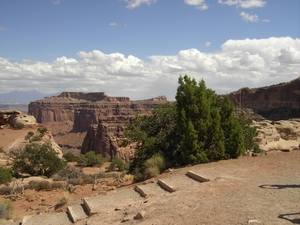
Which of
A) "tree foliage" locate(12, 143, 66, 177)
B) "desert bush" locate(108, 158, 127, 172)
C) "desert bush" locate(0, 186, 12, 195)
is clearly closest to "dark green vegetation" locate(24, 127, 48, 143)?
"desert bush" locate(108, 158, 127, 172)

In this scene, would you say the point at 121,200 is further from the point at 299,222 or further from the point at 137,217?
the point at 299,222

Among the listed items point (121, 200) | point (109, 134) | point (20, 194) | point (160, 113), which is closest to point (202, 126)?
point (160, 113)

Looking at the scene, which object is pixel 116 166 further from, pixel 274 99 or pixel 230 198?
pixel 274 99

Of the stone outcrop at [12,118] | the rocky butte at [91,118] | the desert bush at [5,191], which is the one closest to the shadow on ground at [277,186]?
the desert bush at [5,191]

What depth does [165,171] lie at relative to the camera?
13.0 meters

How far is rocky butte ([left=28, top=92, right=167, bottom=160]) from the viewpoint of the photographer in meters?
68.4

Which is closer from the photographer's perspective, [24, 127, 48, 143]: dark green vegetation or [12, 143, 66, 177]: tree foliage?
[12, 143, 66, 177]: tree foliage

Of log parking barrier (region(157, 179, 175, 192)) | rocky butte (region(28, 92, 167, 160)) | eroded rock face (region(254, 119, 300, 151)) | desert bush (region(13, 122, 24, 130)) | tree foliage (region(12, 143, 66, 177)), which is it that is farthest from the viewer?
rocky butte (region(28, 92, 167, 160))

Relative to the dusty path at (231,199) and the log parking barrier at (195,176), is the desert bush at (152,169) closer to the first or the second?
the dusty path at (231,199)

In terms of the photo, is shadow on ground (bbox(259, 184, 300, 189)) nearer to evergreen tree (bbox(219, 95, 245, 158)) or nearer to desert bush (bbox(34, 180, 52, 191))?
evergreen tree (bbox(219, 95, 245, 158))

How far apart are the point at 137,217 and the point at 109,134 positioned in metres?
61.7

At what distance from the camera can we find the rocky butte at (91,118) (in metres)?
68.4

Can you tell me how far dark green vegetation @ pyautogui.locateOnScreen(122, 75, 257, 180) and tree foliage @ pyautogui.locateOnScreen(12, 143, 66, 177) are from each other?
11.2 meters

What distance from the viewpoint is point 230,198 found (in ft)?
25.6
